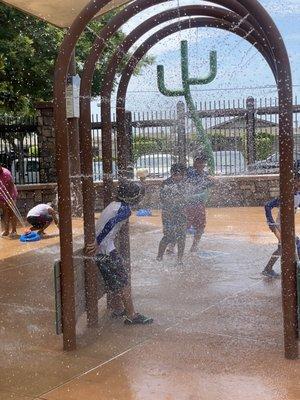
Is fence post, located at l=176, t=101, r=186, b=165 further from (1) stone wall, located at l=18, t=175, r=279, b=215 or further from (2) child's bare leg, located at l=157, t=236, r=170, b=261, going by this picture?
(2) child's bare leg, located at l=157, t=236, r=170, b=261

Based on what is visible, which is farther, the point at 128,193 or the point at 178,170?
the point at 178,170

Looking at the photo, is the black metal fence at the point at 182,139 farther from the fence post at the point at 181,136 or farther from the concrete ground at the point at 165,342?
the concrete ground at the point at 165,342

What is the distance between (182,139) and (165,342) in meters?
10.8

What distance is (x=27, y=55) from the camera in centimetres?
1752

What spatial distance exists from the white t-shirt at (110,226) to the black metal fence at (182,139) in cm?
953

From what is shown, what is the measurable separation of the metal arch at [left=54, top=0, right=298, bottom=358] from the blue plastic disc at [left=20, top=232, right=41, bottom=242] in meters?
5.73

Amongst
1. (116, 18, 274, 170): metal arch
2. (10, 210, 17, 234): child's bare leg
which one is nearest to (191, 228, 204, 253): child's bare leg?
(116, 18, 274, 170): metal arch

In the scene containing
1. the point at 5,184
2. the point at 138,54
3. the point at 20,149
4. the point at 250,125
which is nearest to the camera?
the point at 138,54

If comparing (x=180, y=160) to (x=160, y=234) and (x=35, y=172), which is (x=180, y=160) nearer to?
(x=35, y=172)

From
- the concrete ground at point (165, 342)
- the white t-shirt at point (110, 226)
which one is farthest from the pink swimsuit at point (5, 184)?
the white t-shirt at point (110, 226)

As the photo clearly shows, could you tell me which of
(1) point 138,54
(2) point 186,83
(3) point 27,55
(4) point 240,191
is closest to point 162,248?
(1) point 138,54

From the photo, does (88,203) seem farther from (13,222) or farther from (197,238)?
(13,222)

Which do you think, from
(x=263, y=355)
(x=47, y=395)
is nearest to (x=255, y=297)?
(x=263, y=355)

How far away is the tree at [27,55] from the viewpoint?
16328 millimetres
